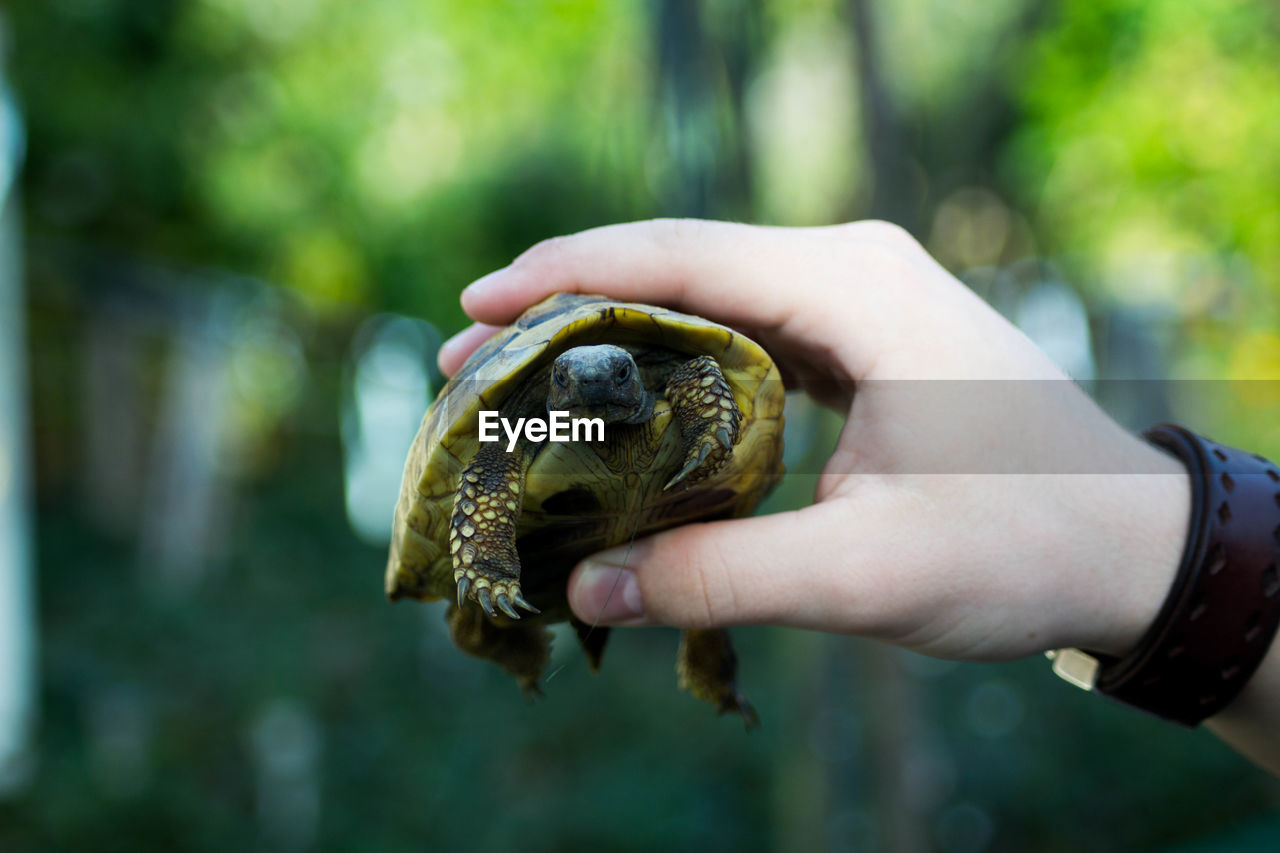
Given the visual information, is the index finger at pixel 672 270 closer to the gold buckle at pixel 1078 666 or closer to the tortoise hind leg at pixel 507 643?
the tortoise hind leg at pixel 507 643

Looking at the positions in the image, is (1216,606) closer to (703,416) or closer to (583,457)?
(703,416)

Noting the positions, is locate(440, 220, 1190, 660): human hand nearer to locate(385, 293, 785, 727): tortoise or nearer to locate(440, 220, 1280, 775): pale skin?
locate(440, 220, 1280, 775): pale skin

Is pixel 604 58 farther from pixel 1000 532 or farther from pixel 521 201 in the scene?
pixel 1000 532

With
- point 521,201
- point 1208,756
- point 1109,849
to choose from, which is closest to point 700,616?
point 1109,849

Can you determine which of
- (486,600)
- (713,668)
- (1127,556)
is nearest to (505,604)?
(486,600)

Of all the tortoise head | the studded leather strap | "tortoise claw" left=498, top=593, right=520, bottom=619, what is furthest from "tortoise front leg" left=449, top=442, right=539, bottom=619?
the studded leather strap

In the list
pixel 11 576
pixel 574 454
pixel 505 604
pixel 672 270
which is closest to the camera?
pixel 505 604
